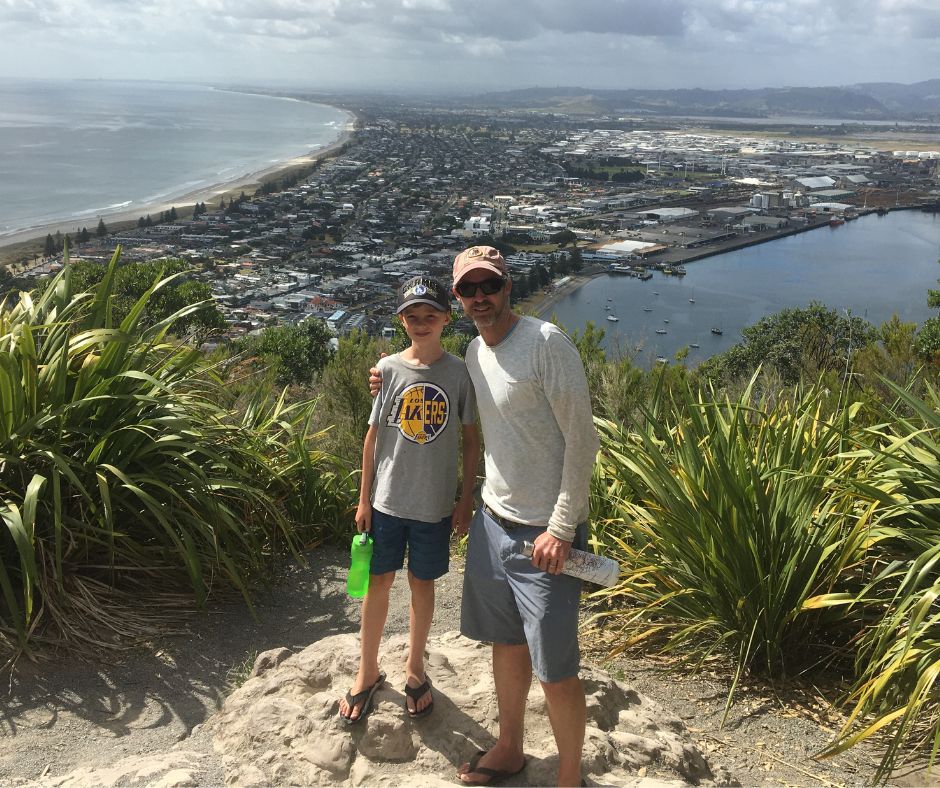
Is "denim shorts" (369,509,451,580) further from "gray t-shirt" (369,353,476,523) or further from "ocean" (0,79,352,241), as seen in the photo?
"ocean" (0,79,352,241)

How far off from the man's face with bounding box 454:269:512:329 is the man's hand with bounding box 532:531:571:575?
605mm

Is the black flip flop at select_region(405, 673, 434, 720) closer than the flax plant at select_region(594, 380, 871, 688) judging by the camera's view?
Yes

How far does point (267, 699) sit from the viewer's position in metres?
2.79

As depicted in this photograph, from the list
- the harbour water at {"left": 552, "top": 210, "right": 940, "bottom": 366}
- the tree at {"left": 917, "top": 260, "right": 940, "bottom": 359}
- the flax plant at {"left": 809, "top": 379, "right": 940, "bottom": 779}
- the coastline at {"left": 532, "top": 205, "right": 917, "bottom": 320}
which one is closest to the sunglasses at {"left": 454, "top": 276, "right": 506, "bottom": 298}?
the flax plant at {"left": 809, "top": 379, "right": 940, "bottom": 779}

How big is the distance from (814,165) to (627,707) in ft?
331

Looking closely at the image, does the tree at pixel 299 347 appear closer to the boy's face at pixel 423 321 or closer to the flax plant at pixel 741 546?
the flax plant at pixel 741 546

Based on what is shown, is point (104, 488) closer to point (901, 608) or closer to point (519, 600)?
point (519, 600)

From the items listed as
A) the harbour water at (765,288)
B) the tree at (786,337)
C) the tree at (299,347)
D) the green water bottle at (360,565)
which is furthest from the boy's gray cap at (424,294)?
the harbour water at (765,288)

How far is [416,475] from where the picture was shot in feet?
8.70

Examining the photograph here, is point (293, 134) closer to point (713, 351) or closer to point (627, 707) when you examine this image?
point (713, 351)

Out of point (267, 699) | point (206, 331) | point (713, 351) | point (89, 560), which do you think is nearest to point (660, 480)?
point (267, 699)

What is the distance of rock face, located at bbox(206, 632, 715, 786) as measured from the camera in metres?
2.47

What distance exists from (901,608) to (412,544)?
1560mm

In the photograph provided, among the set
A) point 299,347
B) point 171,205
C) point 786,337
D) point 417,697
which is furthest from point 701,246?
point 417,697
